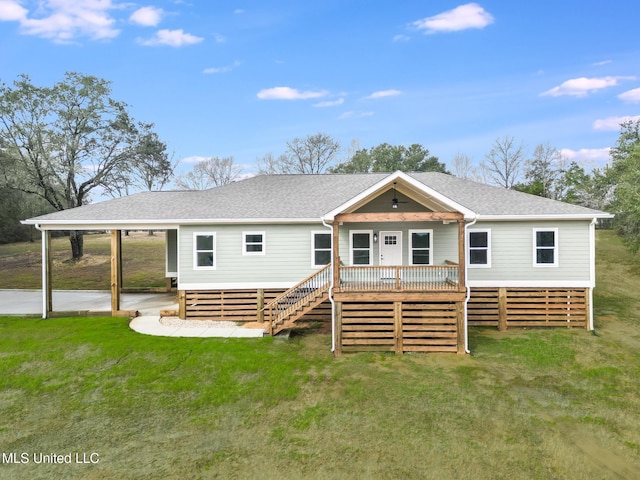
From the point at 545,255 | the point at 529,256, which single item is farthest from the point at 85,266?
the point at 545,255

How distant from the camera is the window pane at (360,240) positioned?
13570 mm

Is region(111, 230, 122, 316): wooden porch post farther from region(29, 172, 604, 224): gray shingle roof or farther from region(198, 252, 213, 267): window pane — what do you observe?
region(198, 252, 213, 267): window pane

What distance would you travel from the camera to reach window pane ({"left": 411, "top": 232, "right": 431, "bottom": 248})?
44.2 feet

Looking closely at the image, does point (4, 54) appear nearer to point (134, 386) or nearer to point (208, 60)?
Result: point (208, 60)

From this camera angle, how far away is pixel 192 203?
1477cm

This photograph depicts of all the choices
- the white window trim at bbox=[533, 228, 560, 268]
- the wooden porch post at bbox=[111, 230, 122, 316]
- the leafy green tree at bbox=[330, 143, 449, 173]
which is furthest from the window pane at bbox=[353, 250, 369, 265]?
the leafy green tree at bbox=[330, 143, 449, 173]

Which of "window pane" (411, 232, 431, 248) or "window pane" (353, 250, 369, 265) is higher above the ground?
"window pane" (411, 232, 431, 248)

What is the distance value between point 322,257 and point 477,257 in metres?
5.81

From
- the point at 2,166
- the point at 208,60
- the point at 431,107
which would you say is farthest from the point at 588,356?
the point at 2,166

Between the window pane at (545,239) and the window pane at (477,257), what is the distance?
1.95 meters

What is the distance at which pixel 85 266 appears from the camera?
2605 centimetres

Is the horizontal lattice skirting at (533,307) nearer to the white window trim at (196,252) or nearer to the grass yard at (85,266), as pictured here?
the white window trim at (196,252)

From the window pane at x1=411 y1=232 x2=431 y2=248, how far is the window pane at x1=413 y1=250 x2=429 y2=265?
232 millimetres

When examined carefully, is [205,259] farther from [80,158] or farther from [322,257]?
[80,158]
